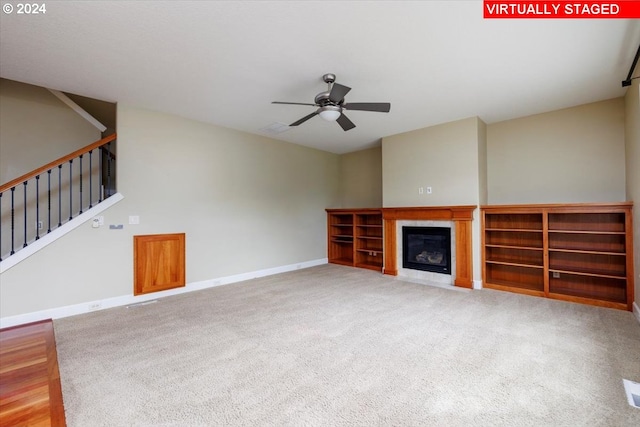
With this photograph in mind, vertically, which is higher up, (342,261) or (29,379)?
(342,261)

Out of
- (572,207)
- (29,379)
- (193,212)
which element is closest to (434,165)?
(572,207)

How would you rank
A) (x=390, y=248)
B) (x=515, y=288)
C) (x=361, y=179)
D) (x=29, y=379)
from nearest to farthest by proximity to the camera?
1. (x=29, y=379)
2. (x=515, y=288)
3. (x=390, y=248)
4. (x=361, y=179)

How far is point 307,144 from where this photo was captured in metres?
6.26

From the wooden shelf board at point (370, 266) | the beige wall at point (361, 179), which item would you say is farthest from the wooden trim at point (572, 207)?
the beige wall at point (361, 179)

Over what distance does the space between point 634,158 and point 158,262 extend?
253 inches

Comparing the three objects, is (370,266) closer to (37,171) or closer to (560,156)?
(560,156)

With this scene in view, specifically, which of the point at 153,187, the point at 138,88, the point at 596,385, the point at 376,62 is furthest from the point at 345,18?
the point at 153,187

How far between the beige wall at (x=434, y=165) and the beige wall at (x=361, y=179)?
91 centimetres

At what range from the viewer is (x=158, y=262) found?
4207 mm

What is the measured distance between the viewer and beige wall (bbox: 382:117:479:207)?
454 cm

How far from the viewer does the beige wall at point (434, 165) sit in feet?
14.9

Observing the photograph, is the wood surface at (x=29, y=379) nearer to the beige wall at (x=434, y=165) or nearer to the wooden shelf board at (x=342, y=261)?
the wooden shelf board at (x=342, y=261)

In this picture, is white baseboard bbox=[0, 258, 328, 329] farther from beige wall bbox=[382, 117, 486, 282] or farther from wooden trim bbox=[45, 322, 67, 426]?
beige wall bbox=[382, 117, 486, 282]

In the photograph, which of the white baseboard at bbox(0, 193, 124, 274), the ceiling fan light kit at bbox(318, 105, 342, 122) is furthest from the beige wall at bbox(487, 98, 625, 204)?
the white baseboard at bbox(0, 193, 124, 274)
